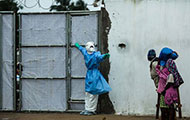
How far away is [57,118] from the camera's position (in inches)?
259

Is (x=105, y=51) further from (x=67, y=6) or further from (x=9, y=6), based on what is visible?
(x=9, y=6)

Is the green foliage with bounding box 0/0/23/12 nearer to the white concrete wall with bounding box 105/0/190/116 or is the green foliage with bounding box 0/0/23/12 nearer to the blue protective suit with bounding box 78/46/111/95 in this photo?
the blue protective suit with bounding box 78/46/111/95

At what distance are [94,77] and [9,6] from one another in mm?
2647

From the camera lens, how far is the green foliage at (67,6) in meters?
7.21

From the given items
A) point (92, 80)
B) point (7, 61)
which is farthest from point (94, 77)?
point (7, 61)

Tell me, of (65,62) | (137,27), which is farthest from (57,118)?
(137,27)

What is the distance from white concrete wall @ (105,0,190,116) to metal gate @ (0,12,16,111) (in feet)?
7.15

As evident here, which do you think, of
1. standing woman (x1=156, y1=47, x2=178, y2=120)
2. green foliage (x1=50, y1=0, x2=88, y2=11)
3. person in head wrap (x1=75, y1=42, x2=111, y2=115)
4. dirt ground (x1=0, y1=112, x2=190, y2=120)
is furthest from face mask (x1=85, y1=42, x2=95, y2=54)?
standing woman (x1=156, y1=47, x2=178, y2=120)

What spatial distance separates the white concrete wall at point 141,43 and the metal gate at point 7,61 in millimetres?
2179

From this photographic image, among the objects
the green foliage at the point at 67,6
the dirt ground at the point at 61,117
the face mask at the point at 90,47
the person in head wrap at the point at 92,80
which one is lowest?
the dirt ground at the point at 61,117

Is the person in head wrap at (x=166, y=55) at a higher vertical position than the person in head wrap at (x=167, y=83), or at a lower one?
higher

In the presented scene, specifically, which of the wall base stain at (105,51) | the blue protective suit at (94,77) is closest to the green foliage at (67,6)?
the wall base stain at (105,51)

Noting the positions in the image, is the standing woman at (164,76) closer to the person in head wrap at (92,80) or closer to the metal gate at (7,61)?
the person in head wrap at (92,80)

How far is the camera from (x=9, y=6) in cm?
752
